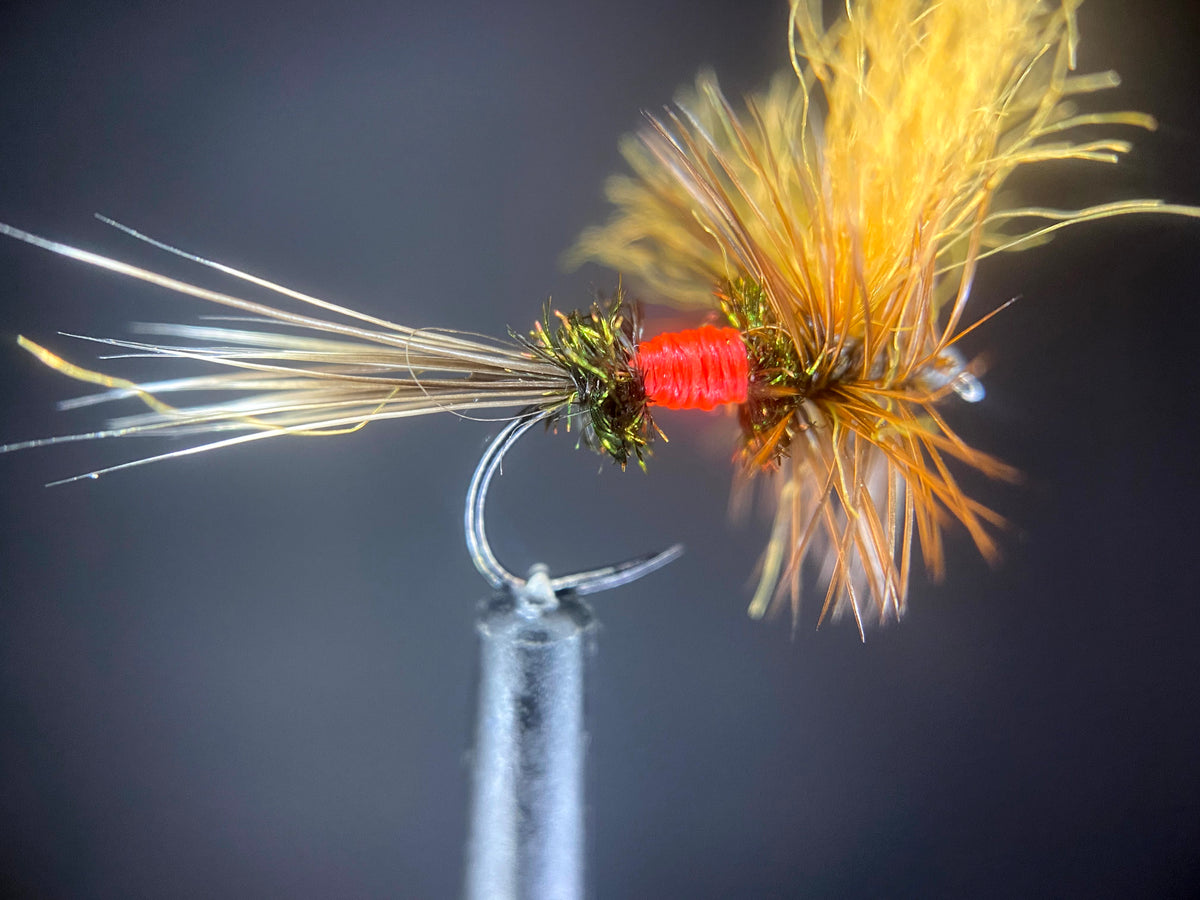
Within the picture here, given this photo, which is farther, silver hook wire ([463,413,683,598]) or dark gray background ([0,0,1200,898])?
dark gray background ([0,0,1200,898])

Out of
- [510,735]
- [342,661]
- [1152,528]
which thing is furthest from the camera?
[1152,528]

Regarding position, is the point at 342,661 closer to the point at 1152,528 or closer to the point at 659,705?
the point at 659,705

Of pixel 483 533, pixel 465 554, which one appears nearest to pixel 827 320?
pixel 483 533

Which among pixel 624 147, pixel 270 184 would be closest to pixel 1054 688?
pixel 624 147

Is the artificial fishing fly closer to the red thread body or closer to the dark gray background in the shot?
the red thread body

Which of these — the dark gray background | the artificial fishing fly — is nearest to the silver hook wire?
the artificial fishing fly

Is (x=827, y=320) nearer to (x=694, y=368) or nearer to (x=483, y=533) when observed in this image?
(x=694, y=368)
